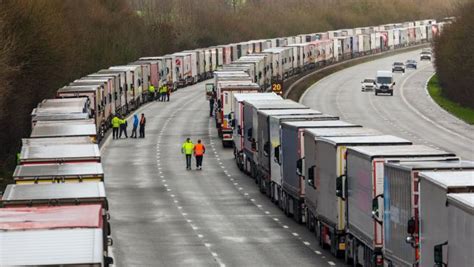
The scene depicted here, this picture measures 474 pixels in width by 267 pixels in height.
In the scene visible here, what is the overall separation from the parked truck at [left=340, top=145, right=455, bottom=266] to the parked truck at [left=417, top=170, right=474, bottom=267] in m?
4.20

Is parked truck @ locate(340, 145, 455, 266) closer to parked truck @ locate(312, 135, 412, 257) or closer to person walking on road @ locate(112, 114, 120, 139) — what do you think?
parked truck @ locate(312, 135, 412, 257)

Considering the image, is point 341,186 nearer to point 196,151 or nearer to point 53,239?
point 53,239

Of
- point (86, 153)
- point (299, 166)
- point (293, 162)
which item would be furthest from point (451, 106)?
point (86, 153)

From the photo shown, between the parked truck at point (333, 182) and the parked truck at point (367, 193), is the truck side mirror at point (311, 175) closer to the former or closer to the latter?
the parked truck at point (333, 182)

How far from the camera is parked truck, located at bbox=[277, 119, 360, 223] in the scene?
136 ft

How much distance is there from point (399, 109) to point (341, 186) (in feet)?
232

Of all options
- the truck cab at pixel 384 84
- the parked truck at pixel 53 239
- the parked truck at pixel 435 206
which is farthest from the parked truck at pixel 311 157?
the truck cab at pixel 384 84

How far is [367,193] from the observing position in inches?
1195

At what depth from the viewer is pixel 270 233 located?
40.8m

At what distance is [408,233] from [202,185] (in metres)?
30.2

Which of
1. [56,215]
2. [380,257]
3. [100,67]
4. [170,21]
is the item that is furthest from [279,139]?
[170,21]

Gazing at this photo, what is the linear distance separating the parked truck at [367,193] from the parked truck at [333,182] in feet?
1.49

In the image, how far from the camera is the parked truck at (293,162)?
1626 inches

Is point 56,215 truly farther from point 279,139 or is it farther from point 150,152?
point 150,152
